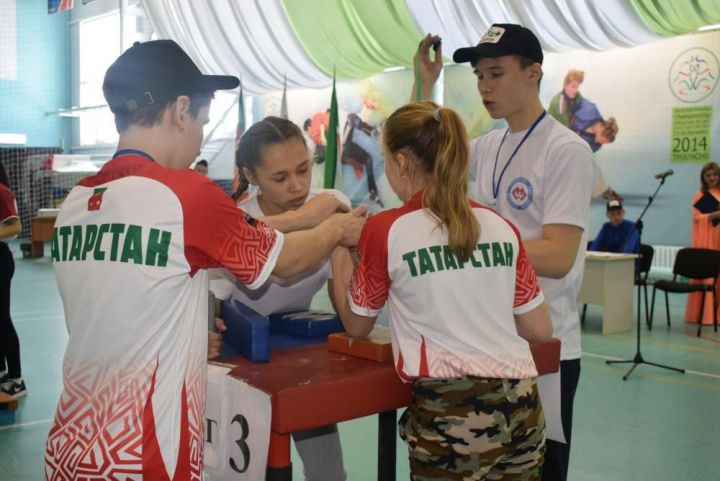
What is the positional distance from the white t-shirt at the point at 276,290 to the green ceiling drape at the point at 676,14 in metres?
6.91

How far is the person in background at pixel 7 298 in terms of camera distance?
4414 millimetres

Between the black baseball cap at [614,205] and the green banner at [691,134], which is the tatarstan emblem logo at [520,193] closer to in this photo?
the black baseball cap at [614,205]

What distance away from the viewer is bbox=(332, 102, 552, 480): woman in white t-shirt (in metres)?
1.64

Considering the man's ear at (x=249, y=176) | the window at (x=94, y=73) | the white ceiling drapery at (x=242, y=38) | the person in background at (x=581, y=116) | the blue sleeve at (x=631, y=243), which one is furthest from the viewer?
the window at (x=94, y=73)

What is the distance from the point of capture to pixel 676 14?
8.05m

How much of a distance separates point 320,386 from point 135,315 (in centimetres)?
40

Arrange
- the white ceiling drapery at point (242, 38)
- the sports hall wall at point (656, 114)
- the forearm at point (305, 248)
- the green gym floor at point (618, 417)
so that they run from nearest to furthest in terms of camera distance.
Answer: the forearm at point (305, 248), the green gym floor at point (618, 417), the sports hall wall at point (656, 114), the white ceiling drapery at point (242, 38)

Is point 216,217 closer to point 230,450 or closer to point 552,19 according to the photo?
point 230,450

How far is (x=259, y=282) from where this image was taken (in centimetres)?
155

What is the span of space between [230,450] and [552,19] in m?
8.13

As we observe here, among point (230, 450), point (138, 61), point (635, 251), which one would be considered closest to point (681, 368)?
point (635, 251)

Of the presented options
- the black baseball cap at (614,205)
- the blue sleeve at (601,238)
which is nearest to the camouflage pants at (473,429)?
the black baseball cap at (614,205)

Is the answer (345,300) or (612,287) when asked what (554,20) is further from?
(345,300)

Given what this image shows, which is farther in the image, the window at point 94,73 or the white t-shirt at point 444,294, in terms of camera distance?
the window at point 94,73
